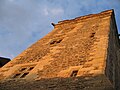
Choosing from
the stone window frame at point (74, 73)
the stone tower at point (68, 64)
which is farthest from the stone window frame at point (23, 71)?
the stone window frame at point (74, 73)

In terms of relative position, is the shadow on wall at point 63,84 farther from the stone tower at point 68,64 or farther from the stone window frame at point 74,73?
the stone window frame at point 74,73

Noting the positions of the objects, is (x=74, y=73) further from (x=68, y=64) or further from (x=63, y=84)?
(x=68, y=64)

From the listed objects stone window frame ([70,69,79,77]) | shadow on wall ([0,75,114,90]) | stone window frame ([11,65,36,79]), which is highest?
stone window frame ([11,65,36,79])

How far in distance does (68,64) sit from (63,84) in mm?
1387

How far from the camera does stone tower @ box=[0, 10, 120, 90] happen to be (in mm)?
6266

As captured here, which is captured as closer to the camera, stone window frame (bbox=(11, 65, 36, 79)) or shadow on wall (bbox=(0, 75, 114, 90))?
shadow on wall (bbox=(0, 75, 114, 90))

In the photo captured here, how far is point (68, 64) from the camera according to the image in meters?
7.61

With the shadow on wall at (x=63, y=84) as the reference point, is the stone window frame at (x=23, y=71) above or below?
above

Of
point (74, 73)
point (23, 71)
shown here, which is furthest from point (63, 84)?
point (23, 71)

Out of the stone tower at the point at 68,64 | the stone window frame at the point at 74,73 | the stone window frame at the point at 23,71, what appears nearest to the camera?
the stone tower at the point at 68,64

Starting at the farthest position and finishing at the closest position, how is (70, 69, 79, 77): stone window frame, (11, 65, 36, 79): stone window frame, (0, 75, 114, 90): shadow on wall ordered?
(11, 65, 36, 79): stone window frame < (70, 69, 79, 77): stone window frame < (0, 75, 114, 90): shadow on wall

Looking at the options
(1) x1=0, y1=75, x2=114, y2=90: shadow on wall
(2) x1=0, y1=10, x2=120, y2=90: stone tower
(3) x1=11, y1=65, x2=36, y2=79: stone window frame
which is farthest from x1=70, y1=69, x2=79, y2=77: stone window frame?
(3) x1=11, y1=65, x2=36, y2=79: stone window frame

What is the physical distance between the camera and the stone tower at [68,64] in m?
6.27

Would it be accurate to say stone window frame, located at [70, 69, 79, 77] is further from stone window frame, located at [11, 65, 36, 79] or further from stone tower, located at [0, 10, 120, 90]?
stone window frame, located at [11, 65, 36, 79]
